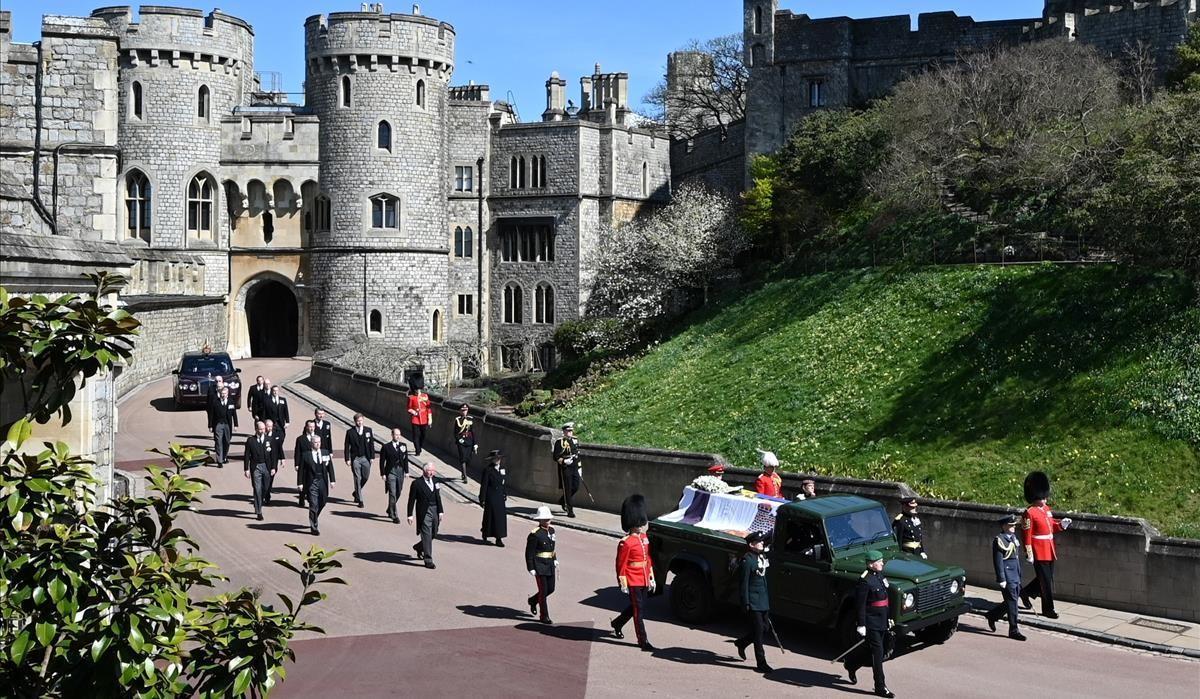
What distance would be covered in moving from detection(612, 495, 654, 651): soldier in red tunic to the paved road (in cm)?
32

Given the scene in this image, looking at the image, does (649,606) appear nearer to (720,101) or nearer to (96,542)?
(96,542)

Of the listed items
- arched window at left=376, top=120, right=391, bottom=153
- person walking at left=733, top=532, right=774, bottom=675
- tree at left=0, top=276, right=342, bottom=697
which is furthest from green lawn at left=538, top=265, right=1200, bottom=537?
arched window at left=376, top=120, right=391, bottom=153

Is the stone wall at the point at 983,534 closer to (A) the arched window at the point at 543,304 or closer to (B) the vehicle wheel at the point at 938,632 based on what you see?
(B) the vehicle wheel at the point at 938,632

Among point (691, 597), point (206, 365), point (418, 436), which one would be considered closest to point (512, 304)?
point (206, 365)

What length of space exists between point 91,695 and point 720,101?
256 ft

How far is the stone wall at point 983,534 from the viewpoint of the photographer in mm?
16781

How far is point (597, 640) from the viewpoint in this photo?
614 inches

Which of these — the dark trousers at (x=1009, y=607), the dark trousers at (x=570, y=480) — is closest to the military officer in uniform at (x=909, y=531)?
the dark trousers at (x=1009, y=607)

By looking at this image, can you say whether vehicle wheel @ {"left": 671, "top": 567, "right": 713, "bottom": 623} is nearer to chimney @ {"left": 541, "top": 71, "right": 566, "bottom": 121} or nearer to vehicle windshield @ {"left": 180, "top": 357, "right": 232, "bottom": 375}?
vehicle windshield @ {"left": 180, "top": 357, "right": 232, "bottom": 375}

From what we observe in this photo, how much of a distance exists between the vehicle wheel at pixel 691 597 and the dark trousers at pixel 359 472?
9.29m

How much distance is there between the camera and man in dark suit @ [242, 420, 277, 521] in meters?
22.4

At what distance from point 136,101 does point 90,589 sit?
53.2 m

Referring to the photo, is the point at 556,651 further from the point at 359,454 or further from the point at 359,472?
the point at 359,454

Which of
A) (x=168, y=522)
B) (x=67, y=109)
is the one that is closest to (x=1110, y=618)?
(x=168, y=522)
